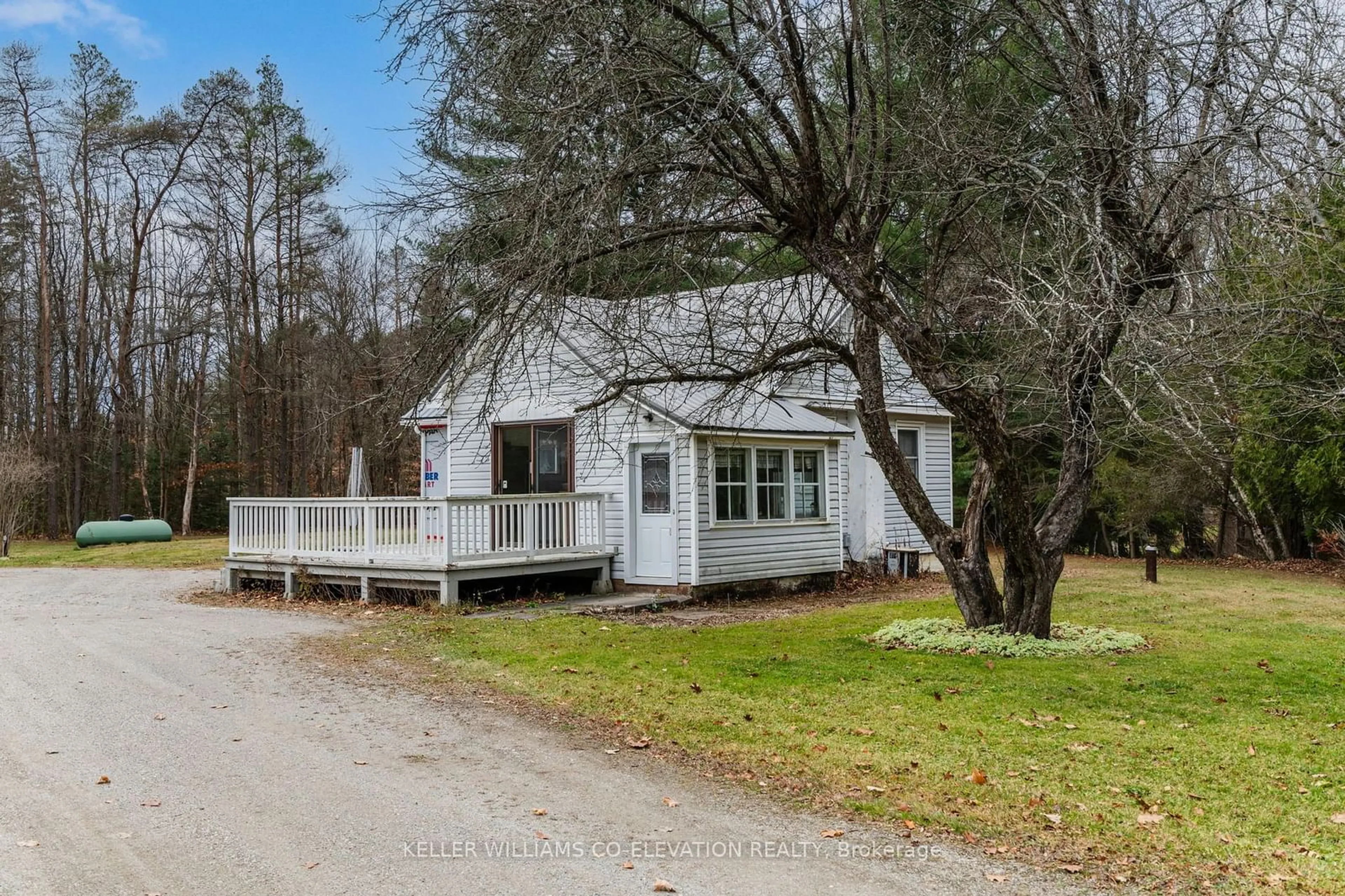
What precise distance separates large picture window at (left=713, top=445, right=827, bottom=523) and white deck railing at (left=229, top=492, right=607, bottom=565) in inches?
73.7

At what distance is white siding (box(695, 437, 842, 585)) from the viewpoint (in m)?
14.8

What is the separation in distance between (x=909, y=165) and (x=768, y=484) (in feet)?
23.7

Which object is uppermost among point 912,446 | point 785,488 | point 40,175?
point 40,175

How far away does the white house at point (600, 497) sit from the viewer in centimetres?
1345

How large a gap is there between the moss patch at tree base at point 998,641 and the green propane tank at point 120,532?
22.5 meters

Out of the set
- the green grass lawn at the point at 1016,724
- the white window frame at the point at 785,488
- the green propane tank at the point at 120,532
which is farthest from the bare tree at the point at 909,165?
the green propane tank at the point at 120,532

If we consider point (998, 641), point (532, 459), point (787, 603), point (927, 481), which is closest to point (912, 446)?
point (927, 481)

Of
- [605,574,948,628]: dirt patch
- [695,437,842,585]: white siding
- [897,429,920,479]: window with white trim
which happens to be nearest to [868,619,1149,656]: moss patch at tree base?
[605,574,948,628]: dirt patch

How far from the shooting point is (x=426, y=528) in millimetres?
13469

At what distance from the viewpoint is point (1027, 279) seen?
1143 centimetres

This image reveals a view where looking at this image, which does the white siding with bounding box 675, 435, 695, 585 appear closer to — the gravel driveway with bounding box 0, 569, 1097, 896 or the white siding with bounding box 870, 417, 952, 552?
the white siding with bounding box 870, 417, 952, 552

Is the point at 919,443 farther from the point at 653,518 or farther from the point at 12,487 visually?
the point at 12,487

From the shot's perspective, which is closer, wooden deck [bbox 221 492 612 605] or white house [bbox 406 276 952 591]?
wooden deck [bbox 221 492 612 605]

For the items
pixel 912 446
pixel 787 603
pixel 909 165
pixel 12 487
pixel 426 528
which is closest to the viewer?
pixel 909 165
